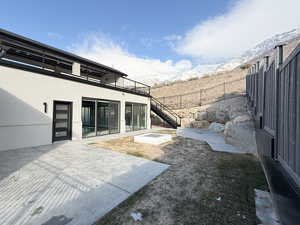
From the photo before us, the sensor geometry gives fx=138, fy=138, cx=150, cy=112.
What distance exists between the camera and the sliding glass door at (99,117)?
347 inches

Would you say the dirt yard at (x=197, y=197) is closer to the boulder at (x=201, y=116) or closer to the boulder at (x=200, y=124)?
the boulder at (x=200, y=124)

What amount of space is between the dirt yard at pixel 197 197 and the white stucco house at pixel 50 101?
602 cm

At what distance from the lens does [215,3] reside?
1056 cm

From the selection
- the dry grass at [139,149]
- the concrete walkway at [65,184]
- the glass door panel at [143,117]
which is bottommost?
the dry grass at [139,149]

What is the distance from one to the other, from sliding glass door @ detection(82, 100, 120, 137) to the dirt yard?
6244 mm

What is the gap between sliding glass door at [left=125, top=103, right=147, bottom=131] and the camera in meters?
11.6

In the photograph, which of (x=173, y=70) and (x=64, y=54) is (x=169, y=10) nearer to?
(x=64, y=54)

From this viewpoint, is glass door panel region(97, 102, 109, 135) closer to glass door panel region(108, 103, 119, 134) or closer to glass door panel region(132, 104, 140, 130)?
glass door panel region(108, 103, 119, 134)

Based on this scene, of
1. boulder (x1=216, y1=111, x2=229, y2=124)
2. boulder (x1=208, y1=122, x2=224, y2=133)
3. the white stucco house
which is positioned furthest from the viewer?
boulder (x1=216, y1=111, x2=229, y2=124)

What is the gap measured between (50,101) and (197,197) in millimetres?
7367

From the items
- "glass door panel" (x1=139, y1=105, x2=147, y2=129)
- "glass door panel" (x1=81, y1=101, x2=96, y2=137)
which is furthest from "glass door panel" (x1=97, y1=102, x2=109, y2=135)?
"glass door panel" (x1=139, y1=105, x2=147, y2=129)

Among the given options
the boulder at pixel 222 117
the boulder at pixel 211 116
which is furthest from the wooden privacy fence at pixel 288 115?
the boulder at pixel 211 116

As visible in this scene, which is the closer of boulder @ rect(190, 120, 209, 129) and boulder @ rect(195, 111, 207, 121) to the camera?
boulder @ rect(190, 120, 209, 129)

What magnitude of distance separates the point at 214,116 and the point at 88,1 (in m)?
13.5
